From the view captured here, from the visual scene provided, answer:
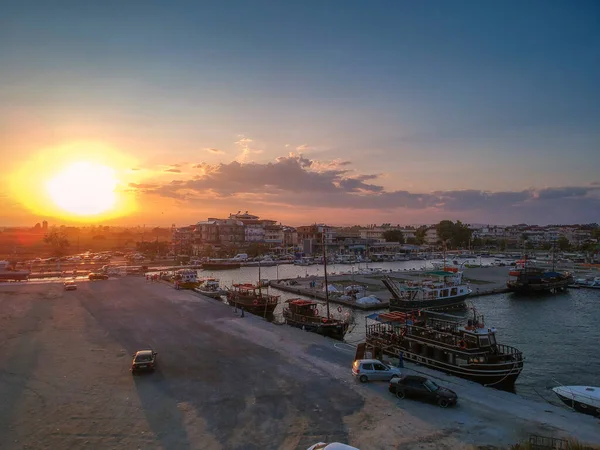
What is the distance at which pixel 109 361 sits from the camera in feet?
70.8

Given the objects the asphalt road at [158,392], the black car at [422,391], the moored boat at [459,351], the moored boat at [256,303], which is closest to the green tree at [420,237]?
the moored boat at [256,303]

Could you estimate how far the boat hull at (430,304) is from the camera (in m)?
43.3

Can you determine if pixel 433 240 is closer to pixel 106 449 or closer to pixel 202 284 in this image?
pixel 202 284

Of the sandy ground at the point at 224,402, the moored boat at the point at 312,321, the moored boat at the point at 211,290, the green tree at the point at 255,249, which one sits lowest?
the moored boat at the point at 211,290

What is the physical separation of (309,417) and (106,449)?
695cm

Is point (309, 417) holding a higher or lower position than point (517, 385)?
higher

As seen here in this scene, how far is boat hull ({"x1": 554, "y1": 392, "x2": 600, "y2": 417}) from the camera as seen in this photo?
1789 centimetres

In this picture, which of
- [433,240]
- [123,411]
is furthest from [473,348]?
[433,240]

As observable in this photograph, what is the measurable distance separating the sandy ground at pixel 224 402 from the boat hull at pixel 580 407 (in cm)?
353

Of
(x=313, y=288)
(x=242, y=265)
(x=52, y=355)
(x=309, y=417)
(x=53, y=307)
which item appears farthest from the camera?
(x=242, y=265)

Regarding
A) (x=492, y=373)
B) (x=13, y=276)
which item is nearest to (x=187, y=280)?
(x=13, y=276)

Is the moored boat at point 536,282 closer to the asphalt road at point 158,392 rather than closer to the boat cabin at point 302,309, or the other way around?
the boat cabin at point 302,309

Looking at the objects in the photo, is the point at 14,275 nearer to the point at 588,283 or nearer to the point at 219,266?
Result: the point at 219,266

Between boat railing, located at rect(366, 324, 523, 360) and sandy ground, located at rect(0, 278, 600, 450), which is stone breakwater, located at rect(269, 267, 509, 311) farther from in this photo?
sandy ground, located at rect(0, 278, 600, 450)
